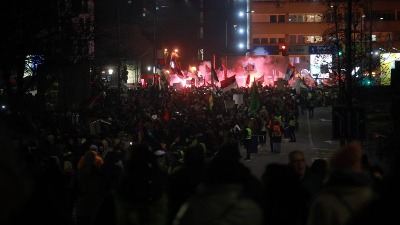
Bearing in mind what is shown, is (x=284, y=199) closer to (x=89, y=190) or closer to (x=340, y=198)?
(x=340, y=198)

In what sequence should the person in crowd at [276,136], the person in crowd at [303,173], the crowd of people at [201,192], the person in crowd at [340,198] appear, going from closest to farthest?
1. the crowd of people at [201,192]
2. the person in crowd at [340,198]
3. the person in crowd at [303,173]
4. the person in crowd at [276,136]

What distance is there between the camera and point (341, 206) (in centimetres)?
457

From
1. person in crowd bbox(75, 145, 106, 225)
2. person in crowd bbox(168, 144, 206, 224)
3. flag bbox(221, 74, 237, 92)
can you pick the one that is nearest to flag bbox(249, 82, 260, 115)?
flag bbox(221, 74, 237, 92)

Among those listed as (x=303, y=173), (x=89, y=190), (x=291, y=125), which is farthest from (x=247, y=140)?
(x=303, y=173)

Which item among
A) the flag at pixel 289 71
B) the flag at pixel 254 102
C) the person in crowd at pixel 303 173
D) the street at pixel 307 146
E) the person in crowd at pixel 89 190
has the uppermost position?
the flag at pixel 289 71

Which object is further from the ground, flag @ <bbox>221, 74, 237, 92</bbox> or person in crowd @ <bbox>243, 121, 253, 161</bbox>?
flag @ <bbox>221, 74, 237, 92</bbox>

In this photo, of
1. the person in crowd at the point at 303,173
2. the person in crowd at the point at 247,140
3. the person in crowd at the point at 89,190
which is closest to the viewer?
the person in crowd at the point at 303,173

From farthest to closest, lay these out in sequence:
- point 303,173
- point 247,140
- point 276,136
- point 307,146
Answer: point 307,146, point 276,136, point 247,140, point 303,173

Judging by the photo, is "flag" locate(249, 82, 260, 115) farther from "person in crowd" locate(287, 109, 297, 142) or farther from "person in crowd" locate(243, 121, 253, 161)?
"person in crowd" locate(243, 121, 253, 161)

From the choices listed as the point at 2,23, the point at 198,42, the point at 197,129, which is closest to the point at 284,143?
the point at 197,129

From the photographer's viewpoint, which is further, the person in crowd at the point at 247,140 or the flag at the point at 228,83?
the flag at the point at 228,83

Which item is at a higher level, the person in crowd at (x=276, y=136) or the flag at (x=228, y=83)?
the flag at (x=228, y=83)

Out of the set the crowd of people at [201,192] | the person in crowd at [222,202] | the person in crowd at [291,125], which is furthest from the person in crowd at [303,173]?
the person in crowd at [291,125]

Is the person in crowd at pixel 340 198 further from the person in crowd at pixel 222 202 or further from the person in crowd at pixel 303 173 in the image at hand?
the person in crowd at pixel 303 173
